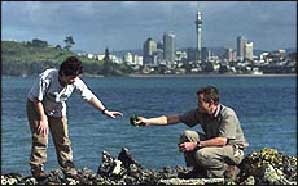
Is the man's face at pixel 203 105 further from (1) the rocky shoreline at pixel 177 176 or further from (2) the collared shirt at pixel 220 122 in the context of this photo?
(1) the rocky shoreline at pixel 177 176

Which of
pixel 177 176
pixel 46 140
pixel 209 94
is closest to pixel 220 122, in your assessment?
pixel 209 94

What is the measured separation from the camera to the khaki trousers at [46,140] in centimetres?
1188

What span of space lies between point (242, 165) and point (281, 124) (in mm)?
36986

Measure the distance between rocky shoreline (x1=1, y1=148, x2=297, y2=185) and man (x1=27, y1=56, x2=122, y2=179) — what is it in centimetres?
38

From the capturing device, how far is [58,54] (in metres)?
164

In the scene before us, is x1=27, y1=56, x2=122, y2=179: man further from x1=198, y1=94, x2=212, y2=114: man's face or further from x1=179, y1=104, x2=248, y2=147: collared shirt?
x1=198, y1=94, x2=212, y2=114: man's face

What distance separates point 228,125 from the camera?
11.1 metres

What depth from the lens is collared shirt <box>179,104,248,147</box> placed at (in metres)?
11.1

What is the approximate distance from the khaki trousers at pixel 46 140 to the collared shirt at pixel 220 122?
6.14 ft

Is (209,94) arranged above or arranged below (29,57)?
below

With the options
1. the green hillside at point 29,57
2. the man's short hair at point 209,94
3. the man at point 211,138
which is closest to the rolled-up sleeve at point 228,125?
the man at point 211,138

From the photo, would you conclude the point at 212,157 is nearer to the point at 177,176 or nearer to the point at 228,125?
the point at 228,125

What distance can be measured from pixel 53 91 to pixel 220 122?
7.81 ft

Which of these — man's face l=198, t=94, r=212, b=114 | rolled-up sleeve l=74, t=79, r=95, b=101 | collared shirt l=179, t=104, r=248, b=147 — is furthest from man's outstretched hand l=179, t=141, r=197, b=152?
rolled-up sleeve l=74, t=79, r=95, b=101
